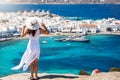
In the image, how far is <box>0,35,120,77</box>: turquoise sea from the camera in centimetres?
3868

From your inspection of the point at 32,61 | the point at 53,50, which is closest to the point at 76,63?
the point at 53,50

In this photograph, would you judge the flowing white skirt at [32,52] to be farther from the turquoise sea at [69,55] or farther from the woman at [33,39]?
the turquoise sea at [69,55]

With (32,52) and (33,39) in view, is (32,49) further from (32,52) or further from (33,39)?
(33,39)

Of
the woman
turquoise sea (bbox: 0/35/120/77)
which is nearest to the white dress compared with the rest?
the woman

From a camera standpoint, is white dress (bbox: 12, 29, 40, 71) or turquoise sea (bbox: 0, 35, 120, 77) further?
turquoise sea (bbox: 0, 35, 120, 77)

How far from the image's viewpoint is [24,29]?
6.97 metres

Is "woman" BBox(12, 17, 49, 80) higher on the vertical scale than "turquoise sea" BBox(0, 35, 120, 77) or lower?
higher

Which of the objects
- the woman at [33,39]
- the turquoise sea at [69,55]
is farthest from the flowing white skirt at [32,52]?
the turquoise sea at [69,55]

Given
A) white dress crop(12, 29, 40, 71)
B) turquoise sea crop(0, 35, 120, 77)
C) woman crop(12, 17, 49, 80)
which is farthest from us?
turquoise sea crop(0, 35, 120, 77)

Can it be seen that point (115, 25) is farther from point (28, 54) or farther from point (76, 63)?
point (28, 54)

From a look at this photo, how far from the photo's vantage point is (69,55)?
4819cm

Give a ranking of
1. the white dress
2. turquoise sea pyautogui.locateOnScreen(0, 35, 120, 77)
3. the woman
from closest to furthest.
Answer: the woman → the white dress → turquoise sea pyautogui.locateOnScreen(0, 35, 120, 77)

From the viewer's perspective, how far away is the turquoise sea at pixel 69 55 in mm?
38684

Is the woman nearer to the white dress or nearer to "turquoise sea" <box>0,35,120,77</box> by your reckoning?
the white dress
